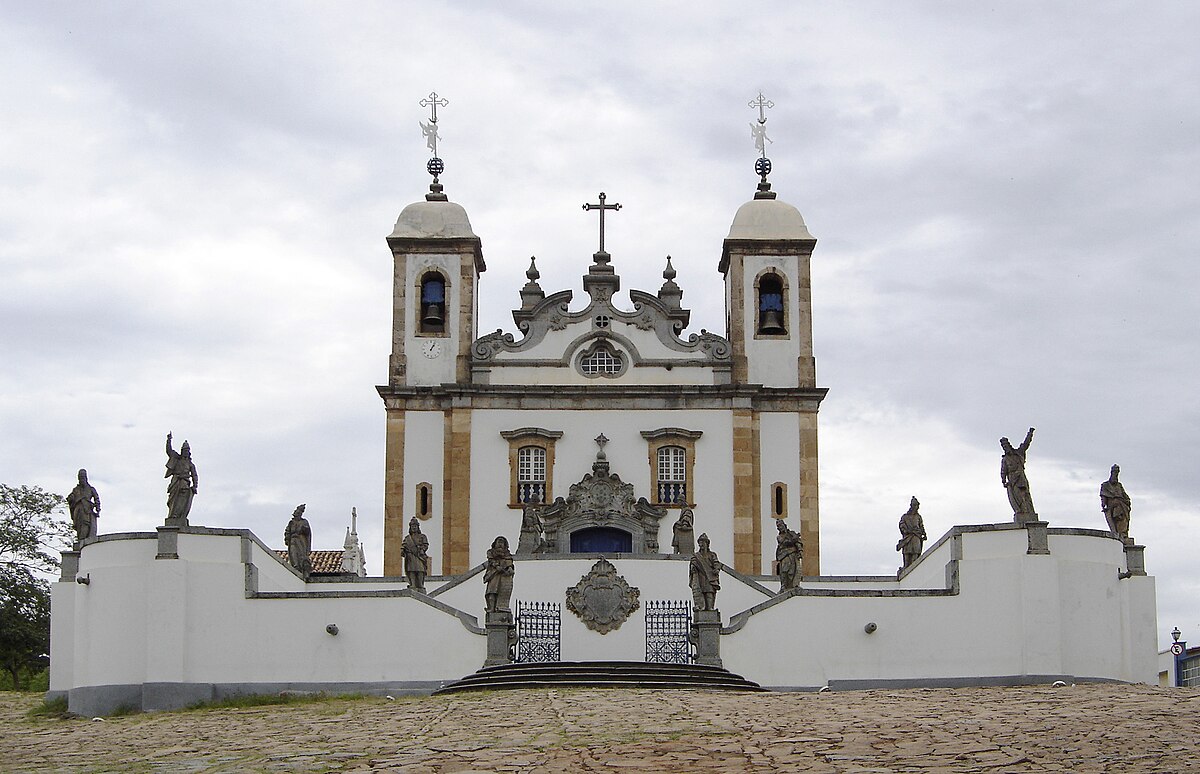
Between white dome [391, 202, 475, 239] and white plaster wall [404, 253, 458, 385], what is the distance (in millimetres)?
524

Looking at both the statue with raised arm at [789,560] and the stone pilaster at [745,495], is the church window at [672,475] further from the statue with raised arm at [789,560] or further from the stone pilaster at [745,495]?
the statue with raised arm at [789,560]

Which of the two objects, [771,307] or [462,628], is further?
[771,307]

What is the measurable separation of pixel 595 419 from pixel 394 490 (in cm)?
467

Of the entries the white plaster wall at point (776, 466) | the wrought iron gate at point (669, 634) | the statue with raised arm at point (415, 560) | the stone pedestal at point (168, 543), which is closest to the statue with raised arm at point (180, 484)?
the stone pedestal at point (168, 543)

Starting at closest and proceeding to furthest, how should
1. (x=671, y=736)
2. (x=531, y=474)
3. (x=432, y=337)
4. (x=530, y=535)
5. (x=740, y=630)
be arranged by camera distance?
(x=671, y=736), (x=740, y=630), (x=530, y=535), (x=531, y=474), (x=432, y=337)

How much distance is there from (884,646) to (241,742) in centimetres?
1415

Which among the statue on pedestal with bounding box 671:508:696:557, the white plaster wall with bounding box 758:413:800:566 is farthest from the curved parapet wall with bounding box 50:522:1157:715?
the white plaster wall with bounding box 758:413:800:566

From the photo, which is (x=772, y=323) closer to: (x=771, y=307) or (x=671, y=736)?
(x=771, y=307)

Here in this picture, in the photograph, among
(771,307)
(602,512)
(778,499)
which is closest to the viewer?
(602,512)

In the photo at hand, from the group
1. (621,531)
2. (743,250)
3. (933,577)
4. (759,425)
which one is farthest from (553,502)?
(933,577)

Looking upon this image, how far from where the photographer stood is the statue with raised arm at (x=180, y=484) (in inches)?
1233

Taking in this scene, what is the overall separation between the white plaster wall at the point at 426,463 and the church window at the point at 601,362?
3.39 metres

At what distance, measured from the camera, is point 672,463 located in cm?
4194

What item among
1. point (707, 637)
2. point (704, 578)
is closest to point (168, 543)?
point (704, 578)
